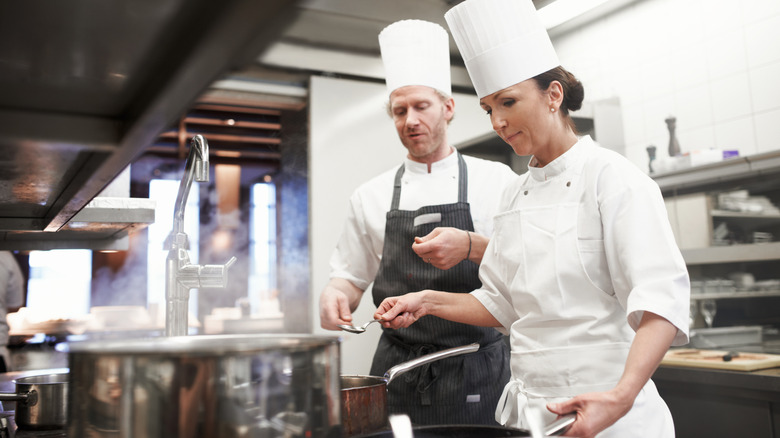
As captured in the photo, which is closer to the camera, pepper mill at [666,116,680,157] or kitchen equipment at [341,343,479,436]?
kitchen equipment at [341,343,479,436]

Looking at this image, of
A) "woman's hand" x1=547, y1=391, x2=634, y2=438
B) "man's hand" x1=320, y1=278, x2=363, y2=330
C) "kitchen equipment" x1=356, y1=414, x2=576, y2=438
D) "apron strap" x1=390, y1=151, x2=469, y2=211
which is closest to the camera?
"kitchen equipment" x1=356, y1=414, x2=576, y2=438

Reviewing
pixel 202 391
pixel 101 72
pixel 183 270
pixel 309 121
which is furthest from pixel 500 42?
pixel 309 121

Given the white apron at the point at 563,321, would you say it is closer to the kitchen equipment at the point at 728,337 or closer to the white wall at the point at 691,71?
the kitchen equipment at the point at 728,337

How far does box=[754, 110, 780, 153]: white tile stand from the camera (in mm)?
2895

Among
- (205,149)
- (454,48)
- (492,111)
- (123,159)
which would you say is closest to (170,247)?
(205,149)

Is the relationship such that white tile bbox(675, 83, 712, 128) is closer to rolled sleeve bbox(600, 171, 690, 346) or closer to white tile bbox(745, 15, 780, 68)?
white tile bbox(745, 15, 780, 68)

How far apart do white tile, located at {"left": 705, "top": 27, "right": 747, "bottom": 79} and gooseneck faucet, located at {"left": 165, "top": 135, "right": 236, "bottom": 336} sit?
2.88 m

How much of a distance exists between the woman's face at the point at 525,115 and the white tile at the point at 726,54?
2321 mm

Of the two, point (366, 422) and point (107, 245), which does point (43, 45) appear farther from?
point (107, 245)

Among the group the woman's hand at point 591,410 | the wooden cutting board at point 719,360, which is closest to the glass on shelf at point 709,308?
the wooden cutting board at point 719,360

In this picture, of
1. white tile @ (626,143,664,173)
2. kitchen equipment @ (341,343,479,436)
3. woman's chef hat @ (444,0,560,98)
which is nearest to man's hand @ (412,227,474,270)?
woman's chef hat @ (444,0,560,98)

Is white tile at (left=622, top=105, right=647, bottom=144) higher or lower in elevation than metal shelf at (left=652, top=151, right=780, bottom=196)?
higher

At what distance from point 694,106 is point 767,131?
42cm

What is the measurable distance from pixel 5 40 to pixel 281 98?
3.71 meters
